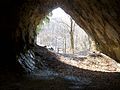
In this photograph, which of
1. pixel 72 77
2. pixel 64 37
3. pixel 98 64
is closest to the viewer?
pixel 72 77

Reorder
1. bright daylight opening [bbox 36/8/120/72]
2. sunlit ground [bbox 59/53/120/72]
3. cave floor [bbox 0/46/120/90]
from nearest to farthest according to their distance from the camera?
cave floor [bbox 0/46/120/90] → sunlit ground [bbox 59/53/120/72] → bright daylight opening [bbox 36/8/120/72]

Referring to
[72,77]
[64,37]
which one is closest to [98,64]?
[72,77]

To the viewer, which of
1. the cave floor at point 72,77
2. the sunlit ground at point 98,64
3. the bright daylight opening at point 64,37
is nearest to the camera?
the cave floor at point 72,77

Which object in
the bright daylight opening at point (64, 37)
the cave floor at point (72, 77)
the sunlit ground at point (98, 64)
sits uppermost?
the bright daylight opening at point (64, 37)

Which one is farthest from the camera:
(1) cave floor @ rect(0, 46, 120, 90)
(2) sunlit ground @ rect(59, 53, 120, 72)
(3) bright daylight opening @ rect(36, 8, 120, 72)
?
(3) bright daylight opening @ rect(36, 8, 120, 72)

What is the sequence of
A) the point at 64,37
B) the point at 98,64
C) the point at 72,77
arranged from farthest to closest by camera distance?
the point at 64,37 < the point at 98,64 < the point at 72,77

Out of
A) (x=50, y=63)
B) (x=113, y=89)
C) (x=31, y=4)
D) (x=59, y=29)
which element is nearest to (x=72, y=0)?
(x=31, y=4)

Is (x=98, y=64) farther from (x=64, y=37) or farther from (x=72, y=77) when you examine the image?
(x=64, y=37)

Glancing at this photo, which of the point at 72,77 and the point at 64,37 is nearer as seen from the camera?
the point at 72,77

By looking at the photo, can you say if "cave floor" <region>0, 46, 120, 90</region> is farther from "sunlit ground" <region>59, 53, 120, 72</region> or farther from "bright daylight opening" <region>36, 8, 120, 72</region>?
"bright daylight opening" <region>36, 8, 120, 72</region>

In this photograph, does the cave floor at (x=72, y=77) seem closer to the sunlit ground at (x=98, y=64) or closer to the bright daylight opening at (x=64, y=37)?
the sunlit ground at (x=98, y=64)

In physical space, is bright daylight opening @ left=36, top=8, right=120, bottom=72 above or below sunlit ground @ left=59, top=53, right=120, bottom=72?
above

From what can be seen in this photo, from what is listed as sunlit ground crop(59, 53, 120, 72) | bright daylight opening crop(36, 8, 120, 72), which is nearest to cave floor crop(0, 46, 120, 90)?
sunlit ground crop(59, 53, 120, 72)

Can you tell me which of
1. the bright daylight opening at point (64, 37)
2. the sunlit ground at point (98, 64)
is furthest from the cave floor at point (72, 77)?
the bright daylight opening at point (64, 37)
